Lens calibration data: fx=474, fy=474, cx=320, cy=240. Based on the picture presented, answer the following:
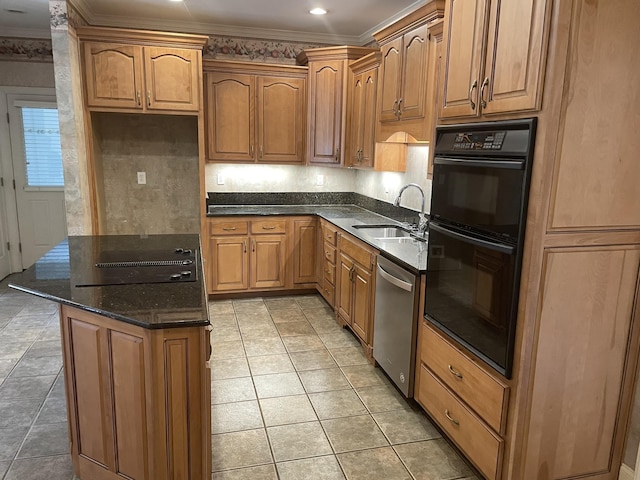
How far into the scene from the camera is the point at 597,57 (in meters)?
1.67

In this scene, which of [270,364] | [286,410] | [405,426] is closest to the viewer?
[405,426]

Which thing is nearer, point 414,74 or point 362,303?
point 414,74

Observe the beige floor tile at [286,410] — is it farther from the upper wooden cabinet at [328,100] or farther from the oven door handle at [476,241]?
the upper wooden cabinet at [328,100]

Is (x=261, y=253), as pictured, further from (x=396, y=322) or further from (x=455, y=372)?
(x=455, y=372)

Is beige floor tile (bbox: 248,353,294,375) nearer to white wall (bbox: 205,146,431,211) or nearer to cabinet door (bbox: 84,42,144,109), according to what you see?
white wall (bbox: 205,146,431,211)

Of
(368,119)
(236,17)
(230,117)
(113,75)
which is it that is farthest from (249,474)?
(236,17)

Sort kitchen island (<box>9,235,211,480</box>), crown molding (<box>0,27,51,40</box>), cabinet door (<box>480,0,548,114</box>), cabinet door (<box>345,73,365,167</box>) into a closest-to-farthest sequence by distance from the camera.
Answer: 1. cabinet door (<box>480,0,548,114</box>)
2. kitchen island (<box>9,235,211,480</box>)
3. cabinet door (<box>345,73,365,167</box>)
4. crown molding (<box>0,27,51,40</box>)

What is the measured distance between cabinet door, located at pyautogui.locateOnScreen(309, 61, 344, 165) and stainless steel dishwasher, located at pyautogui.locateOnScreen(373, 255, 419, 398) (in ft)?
6.37

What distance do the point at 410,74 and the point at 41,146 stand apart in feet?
14.5

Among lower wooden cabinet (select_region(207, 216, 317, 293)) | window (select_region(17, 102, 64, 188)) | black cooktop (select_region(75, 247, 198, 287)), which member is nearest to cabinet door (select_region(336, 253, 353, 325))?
lower wooden cabinet (select_region(207, 216, 317, 293))

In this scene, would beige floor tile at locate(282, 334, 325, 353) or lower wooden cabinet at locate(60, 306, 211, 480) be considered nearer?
lower wooden cabinet at locate(60, 306, 211, 480)

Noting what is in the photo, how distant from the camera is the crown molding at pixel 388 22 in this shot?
383 centimetres

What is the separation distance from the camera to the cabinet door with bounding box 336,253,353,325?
3.80 meters

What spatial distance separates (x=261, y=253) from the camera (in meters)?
4.72
